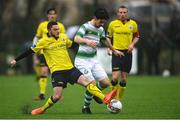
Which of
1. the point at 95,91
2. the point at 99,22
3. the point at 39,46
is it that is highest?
the point at 99,22

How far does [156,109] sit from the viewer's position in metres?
15.9

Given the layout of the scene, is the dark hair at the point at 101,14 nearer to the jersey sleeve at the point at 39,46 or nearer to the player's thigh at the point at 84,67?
the player's thigh at the point at 84,67

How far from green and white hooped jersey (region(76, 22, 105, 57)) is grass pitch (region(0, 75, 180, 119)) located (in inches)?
48.3

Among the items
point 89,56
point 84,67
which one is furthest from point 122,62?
point 84,67

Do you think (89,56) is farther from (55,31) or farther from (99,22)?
(55,31)

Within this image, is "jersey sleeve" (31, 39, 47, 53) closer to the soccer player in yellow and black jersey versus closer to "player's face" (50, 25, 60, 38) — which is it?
the soccer player in yellow and black jersey

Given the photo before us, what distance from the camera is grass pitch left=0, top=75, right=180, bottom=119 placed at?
14609 mm

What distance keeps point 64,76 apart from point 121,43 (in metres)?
2.71

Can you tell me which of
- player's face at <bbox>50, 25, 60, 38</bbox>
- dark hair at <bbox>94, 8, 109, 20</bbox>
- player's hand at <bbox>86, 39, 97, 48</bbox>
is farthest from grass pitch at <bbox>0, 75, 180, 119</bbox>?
dark hair at <bbox>94, 8, 109, 20</bbox>

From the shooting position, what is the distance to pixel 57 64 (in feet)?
49.4

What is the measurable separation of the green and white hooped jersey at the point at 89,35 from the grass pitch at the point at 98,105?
48.3 inches

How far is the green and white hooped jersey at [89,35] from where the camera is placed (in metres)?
15.5

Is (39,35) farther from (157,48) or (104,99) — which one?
(157,48)

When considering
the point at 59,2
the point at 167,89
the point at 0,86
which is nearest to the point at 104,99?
the point at 167,89
